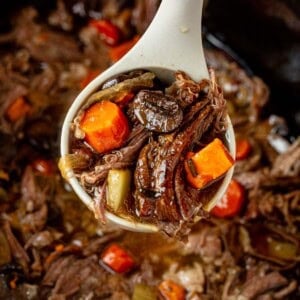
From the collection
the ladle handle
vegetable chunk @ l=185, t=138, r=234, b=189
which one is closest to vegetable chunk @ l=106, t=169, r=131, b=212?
vegetable chunk @ l=185, t=138, r=234, b=189

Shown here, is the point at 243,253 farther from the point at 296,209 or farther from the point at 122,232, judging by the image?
the point at 122,232

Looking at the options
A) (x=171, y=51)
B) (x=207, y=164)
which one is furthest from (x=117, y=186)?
(x=171, y=51)

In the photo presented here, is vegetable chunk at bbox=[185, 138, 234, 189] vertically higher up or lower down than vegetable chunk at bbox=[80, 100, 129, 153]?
lower down

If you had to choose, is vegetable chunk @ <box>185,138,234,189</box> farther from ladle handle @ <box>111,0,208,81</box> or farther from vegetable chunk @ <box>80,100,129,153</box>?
ladle handle @ <box>111,0,208,81</box>

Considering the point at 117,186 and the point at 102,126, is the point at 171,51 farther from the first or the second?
the point at 117,186

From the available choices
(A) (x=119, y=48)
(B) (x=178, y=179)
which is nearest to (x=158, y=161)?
(B) (x=178, y=179)

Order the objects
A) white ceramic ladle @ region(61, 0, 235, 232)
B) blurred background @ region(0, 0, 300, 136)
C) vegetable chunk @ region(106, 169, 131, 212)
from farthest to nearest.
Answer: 1. blurred background @ region(0, 0, 300, 136)
2. white ceramic ladle @ region(61, 0, 235, 232)
3. vegetable chunk @ region(106, 169, 131, 212)
